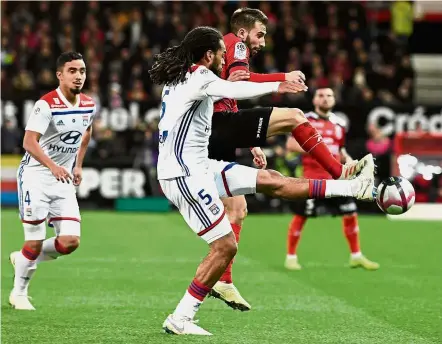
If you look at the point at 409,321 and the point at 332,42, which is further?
the point at 332,42

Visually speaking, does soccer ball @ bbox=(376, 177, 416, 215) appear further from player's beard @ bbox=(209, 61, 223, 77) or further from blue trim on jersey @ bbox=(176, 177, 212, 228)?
player's beard @ bbox=(209, 61, 223, 77)

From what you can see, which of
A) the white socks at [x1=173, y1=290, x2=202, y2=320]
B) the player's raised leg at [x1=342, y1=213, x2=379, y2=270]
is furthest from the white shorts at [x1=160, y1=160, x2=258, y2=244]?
the player's raised leg at [x1=342, y1=213, x2=379, y2=270]

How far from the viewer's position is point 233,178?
27.1ft

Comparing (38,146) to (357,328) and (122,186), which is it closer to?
(357,328)

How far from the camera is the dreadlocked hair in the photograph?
26.0 ft

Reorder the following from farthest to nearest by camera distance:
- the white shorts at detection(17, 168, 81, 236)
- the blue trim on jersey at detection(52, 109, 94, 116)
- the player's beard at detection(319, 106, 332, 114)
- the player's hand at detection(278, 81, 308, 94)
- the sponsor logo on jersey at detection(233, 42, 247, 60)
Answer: the player's beard at detection(319, 106, 332, 114) → the white shorts at detection(17, 168, 81, 236) → the blue trim on jersey at detection(52, 109, 94, 116) → the sponsor logo on jersey at detection(233, 42, 247, 60) → the player's hand at detection(278, 81, 308, 94)

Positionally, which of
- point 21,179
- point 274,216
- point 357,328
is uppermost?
point 21,179

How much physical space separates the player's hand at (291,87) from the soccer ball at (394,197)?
1046 mm

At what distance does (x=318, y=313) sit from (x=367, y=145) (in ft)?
47.0

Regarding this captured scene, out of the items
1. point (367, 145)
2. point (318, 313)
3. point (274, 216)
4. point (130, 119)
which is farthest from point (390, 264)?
point (130, 119)

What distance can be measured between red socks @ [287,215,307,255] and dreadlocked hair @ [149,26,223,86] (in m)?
5.56

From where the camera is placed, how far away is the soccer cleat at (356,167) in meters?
8.12

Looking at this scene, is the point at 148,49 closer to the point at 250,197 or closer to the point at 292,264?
the point at 250,197

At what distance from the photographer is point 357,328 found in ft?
28.1
